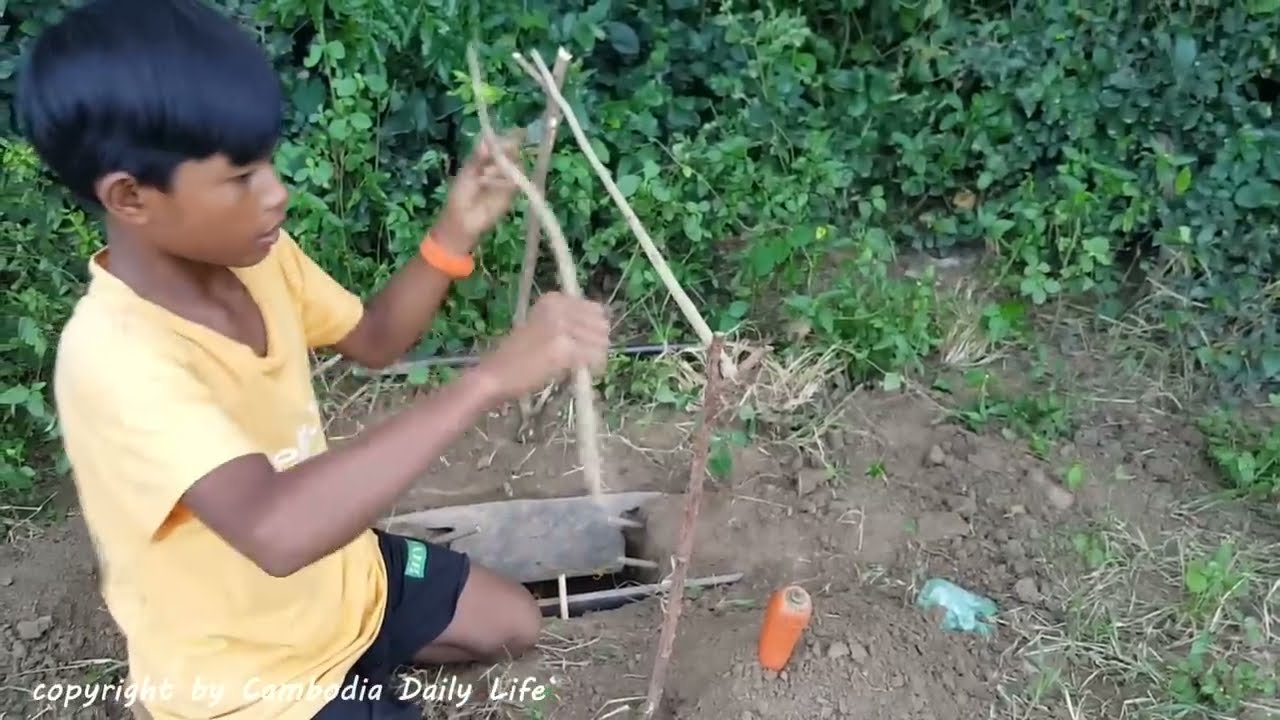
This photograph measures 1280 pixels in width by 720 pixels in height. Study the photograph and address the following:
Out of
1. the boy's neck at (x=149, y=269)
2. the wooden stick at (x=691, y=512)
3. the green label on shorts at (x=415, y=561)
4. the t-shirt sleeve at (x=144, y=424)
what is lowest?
the green label on shorts at (x=415, y=561)

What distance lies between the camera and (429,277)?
63.1 inches

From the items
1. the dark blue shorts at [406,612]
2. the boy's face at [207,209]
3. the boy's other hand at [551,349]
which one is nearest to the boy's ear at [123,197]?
the boy's face at [207,209]

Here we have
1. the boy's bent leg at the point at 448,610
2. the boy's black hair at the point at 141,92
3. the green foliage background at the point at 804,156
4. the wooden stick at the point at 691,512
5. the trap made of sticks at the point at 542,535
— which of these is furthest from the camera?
the green foliage background at the point at 804,156

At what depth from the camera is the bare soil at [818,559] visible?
175 cm

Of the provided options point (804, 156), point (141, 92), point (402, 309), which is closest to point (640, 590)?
point (402, 309)

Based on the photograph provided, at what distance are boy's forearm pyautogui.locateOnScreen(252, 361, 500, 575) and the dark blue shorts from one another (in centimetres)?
49

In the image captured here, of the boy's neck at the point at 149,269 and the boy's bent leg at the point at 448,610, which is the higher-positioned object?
the boy's neck at the point at 149,269

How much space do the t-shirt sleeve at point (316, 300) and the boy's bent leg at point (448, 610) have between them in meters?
0.37

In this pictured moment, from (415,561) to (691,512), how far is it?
58 centimetres

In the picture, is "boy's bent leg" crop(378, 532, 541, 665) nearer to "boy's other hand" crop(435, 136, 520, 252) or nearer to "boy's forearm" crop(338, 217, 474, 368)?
"boy's forearm" crop(338, 217, 474, 368)

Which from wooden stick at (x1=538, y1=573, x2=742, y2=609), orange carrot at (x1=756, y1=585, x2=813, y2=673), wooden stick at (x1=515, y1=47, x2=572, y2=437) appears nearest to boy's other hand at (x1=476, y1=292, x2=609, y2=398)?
wooden stick at (x1=515, y1=47, x2=572, y2=437)

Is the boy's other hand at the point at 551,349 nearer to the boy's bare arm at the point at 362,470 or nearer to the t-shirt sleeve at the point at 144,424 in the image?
the boy's bare arm at the point at 362,470

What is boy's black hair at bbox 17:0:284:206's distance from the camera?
1.04 meters

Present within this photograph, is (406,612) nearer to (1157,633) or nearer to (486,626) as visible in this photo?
(486,626)
